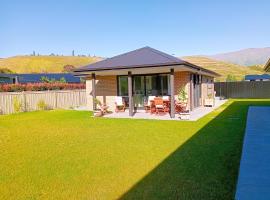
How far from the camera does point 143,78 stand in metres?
16.9

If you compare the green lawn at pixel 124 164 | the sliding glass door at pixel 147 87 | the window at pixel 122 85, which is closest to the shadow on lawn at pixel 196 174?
the green lawn at pixel 124 164

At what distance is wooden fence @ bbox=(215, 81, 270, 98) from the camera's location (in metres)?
27.3

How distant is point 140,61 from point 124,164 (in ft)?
30.7

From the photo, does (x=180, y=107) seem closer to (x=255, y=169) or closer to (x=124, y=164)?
(x=124, y=164)

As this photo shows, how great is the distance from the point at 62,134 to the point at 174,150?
5086 millimetres

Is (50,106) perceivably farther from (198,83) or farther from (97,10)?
(198,83)

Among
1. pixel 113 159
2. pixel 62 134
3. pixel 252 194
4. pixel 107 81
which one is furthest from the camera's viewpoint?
pixel 107 81

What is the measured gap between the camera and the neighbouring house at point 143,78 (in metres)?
13.9

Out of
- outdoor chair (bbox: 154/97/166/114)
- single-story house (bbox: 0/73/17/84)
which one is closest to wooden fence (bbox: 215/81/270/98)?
outdoor chair (bbox: 154/97/166/114)

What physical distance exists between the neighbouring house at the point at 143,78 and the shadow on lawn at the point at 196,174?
6.39 meters

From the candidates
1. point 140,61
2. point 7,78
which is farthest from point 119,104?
Answer: point 7,78

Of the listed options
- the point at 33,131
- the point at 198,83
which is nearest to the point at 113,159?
the point at 33,131

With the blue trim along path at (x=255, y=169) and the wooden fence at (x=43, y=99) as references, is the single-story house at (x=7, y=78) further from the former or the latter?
the blue trim along path at (x=255, y=169)

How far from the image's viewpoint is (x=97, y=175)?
542 centimetres
